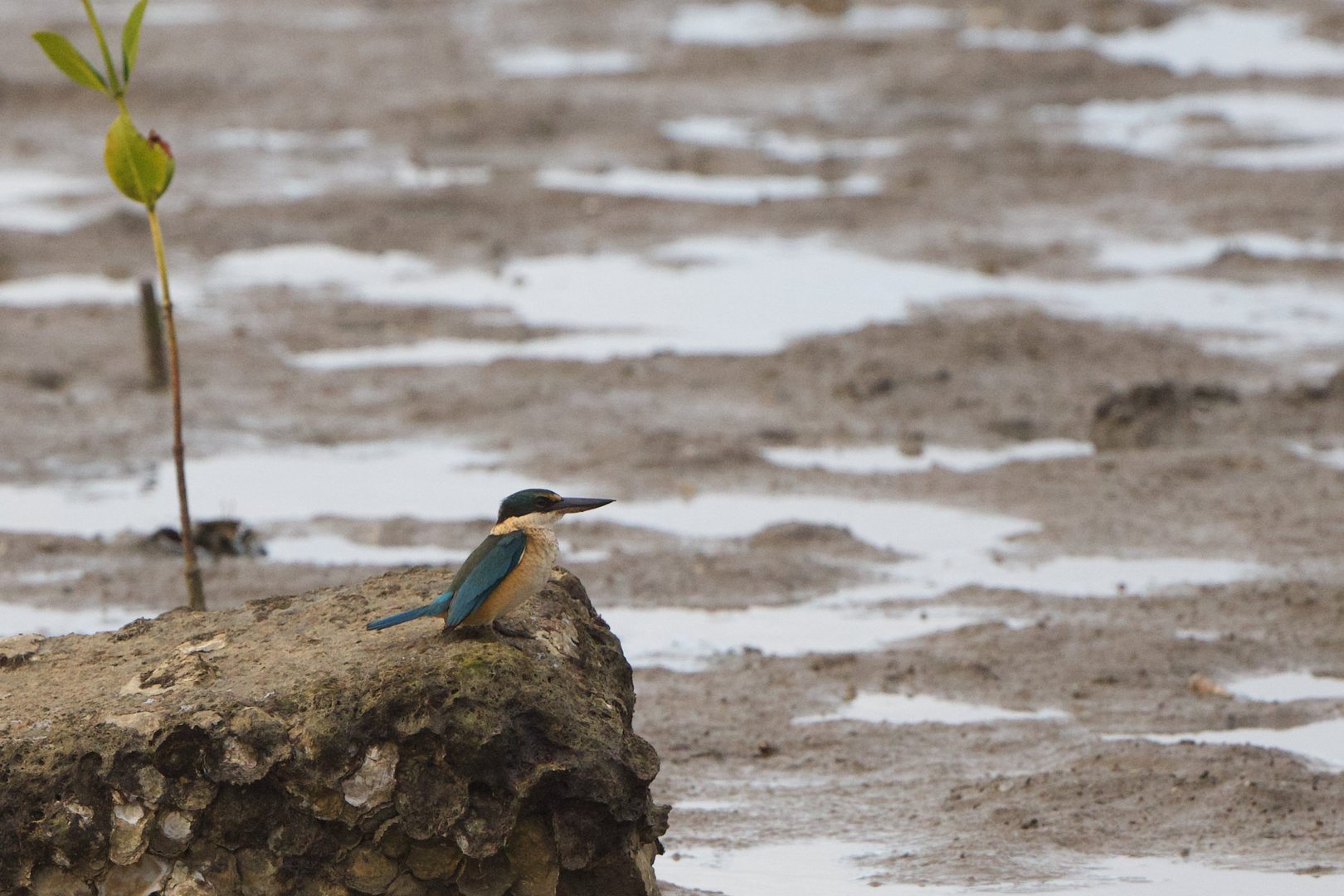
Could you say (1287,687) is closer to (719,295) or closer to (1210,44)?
(719,295)

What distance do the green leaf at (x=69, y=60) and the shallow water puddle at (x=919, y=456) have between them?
504cm

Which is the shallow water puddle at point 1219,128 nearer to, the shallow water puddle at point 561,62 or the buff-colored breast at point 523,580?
the shallow water puddle at point 561,62

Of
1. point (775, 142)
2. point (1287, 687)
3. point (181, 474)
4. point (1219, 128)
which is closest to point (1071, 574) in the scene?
point (1287, 687)

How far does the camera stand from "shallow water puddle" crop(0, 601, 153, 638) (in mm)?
6914

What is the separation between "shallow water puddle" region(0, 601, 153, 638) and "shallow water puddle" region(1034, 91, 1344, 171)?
11.8 metres

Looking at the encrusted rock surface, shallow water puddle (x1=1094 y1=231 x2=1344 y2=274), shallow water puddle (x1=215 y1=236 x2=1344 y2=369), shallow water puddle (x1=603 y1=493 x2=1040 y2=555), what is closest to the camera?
the encrusted rock surface

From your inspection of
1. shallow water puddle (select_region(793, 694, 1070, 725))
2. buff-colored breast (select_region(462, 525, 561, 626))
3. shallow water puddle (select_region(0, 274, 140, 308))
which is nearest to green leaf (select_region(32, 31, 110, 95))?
buff-colored breast (select_region(462, 525, 561, 626))

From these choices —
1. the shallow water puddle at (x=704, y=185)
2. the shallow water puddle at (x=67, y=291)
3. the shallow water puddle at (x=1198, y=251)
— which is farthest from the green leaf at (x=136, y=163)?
the shallow water puddle at (x=704, y=185)

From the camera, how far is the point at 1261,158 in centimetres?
1602

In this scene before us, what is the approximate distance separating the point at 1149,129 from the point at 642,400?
8516mm

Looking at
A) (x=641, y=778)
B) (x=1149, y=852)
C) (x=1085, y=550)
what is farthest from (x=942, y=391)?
(x=641, y=778)

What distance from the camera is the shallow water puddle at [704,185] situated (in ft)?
50.3

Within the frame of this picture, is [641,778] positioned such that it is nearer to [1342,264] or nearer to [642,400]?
[642,400]

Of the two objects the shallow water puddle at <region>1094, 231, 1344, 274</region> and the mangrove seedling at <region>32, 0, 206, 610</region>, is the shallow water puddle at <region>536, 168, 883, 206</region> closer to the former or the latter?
the shallow water puddle at <region>1094, 231, 1344, 274</region>
